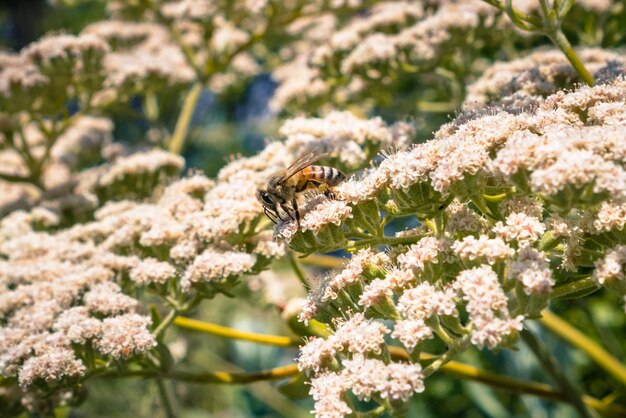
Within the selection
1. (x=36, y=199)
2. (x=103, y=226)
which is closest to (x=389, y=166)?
(x=103, y=226)

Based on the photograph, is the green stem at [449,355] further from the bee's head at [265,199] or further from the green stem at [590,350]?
the green stem at [590,350]

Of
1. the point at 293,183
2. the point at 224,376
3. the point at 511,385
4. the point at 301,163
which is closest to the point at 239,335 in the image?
the point at 224,376

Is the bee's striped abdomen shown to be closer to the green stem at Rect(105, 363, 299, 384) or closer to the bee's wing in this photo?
the bee's wing

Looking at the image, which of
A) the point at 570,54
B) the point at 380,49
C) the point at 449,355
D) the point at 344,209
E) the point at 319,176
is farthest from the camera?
the point at 380,49

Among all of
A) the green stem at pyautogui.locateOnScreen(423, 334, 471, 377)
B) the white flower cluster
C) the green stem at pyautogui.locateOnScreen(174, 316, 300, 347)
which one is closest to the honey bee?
the green stem at pyautogui.locateOnScreen(174, 316, 300, 347)

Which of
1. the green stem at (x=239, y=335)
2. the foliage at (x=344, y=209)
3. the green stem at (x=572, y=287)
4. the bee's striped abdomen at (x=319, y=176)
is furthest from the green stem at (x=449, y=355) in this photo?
the green stem at (x=239, y=335)

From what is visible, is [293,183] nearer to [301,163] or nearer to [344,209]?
[301,163]
